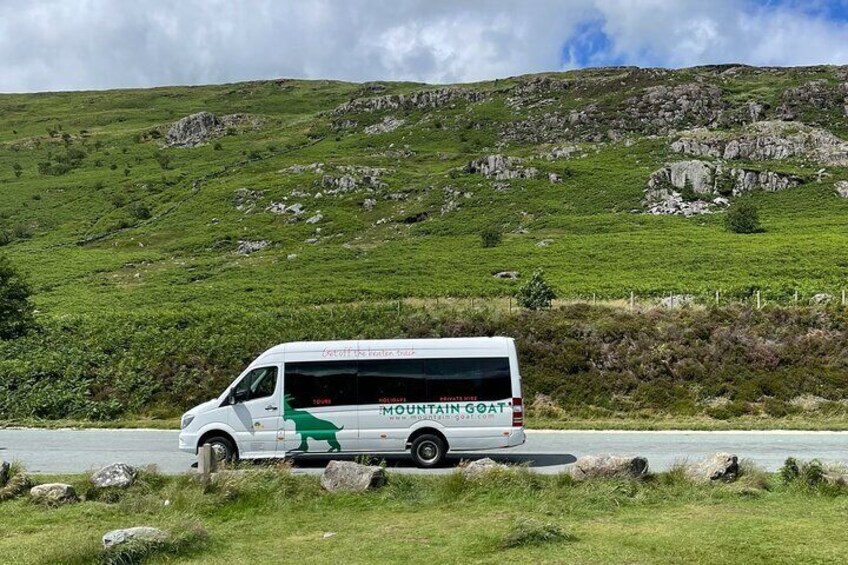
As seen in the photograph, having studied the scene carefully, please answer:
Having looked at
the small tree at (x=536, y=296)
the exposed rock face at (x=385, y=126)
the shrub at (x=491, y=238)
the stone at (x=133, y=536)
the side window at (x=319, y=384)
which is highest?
the exposed rock face at (x=385, y=126)

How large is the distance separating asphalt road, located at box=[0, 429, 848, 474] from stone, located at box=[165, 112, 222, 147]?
6182 inches

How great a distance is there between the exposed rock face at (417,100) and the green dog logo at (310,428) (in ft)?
510

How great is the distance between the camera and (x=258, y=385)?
18.1 meters

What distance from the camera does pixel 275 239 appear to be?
91.6 metres

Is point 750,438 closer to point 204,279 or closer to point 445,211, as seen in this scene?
point 204,279

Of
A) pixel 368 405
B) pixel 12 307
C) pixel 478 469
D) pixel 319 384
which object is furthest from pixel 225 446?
pixel 12 307

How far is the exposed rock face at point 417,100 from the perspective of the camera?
552 feet

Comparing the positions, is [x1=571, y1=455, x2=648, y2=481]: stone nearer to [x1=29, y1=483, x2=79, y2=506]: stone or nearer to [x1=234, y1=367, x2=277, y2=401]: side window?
[x1=234, y1=367, x2=277, y2=401]: side window

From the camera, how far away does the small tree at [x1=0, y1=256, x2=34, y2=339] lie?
3934cm

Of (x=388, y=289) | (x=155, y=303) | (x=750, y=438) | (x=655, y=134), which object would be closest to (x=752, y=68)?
(x=655, y=134)

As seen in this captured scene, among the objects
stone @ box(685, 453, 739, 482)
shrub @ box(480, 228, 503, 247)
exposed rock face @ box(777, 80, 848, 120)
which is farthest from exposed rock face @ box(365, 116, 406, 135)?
stone @ box(685, 453, 739, 482)

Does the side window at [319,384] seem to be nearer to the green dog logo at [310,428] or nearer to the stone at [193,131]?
the green dog logo at [310,428]

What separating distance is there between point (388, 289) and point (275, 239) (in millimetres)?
34600

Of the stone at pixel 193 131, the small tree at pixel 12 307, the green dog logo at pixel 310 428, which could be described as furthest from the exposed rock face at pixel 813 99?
the stone at pixel 193 131
